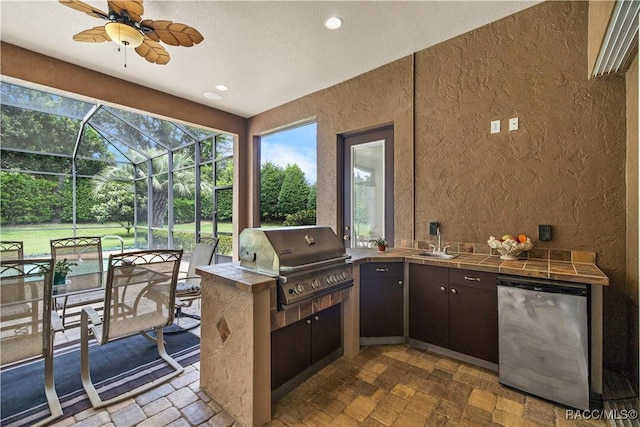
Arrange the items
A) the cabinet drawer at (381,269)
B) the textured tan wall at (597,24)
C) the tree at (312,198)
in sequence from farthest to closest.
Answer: the tree at (312,198) < the cabinet drawer at (381,269) < the textured tan wall at (597,24)

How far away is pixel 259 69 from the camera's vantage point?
350 centimetres

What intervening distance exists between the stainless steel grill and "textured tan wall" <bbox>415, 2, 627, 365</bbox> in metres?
1.35

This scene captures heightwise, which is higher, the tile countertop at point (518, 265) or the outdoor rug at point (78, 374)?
the tile countertop at point (518, 265)

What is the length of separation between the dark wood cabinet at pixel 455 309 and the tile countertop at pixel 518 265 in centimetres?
8

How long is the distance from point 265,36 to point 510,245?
123 inches

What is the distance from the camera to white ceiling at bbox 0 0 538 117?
2.42 metres

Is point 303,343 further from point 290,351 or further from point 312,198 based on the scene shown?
point 312,198

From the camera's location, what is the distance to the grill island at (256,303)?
166 centimetres

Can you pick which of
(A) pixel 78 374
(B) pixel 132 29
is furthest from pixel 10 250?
(B) pixel 132 29

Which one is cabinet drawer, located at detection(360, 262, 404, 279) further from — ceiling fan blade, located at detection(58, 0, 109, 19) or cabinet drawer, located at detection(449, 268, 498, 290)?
ceiling fan blade, located at detection(58, 0, 109, 19)

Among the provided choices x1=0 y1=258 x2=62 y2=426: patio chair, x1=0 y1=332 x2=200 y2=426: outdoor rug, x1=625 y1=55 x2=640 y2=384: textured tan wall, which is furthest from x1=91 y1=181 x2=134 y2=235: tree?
x1=625 y1=55 x2=640 y2=384: textured tan wall

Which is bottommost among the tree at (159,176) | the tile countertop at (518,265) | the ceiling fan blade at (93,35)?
the tile countertop at (518,265)

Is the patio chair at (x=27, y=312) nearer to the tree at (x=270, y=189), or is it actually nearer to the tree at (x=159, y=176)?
the tree at (x=270, y=189)

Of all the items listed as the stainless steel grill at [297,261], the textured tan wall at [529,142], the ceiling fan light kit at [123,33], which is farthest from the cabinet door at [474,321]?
the ceiling fan light kit at [123,33]
